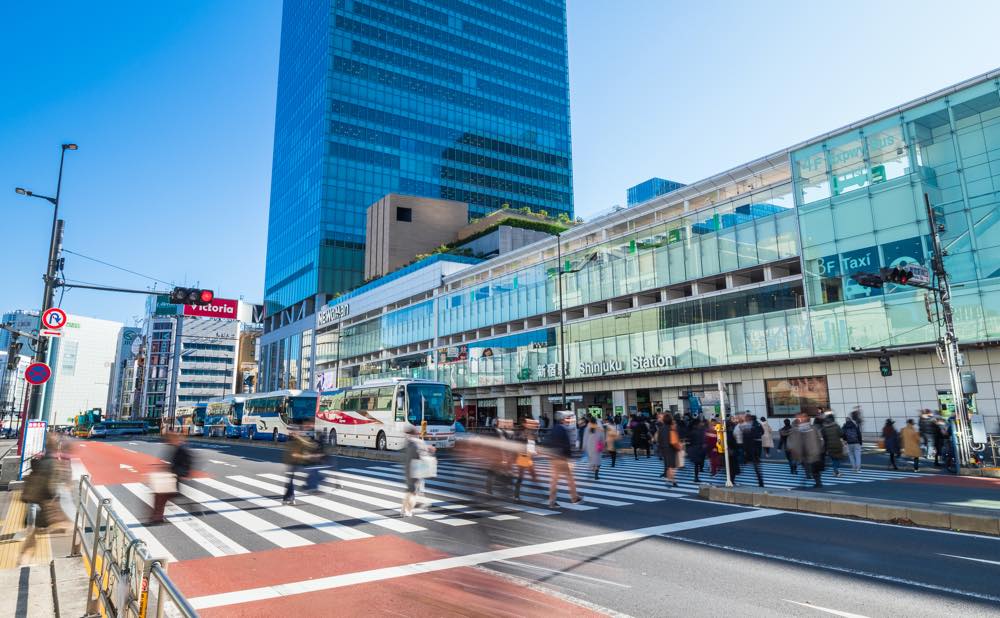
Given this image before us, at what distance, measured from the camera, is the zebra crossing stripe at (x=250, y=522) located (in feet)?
28.7

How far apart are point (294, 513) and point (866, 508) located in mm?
10861

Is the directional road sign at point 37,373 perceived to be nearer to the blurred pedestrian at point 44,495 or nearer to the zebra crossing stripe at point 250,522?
the zebra crossing stripe at point 250,522

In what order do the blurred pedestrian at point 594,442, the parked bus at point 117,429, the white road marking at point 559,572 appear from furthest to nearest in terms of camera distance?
the parked bus at point 117,429, the blurred pedestrian at point 594,442, the white road marking at point 559,572

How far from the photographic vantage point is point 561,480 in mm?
16250

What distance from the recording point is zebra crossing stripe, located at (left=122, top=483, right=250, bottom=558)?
27.1 ft

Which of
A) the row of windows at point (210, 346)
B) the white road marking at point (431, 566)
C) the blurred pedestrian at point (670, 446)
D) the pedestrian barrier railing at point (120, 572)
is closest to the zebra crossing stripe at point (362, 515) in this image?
the white road marking at point (431, 566)

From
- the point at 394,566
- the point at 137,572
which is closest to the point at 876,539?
the point at 394,566

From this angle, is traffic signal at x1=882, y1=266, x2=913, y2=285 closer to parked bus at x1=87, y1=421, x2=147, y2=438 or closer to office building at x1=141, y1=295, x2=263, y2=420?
parked bus at x1=87, y1=421, x2=147, y2=438

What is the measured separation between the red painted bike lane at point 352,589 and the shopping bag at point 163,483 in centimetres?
291

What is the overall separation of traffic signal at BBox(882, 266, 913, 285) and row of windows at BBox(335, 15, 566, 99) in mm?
84628

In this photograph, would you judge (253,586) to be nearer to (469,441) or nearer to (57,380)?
(469,441)

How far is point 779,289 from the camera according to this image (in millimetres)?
31797

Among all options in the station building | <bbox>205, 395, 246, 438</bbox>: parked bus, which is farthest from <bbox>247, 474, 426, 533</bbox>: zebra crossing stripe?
<bbox>205, 395, 246, 438</bbox>: parked bus

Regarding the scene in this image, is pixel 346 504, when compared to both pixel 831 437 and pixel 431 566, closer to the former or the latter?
pixel 431 566
